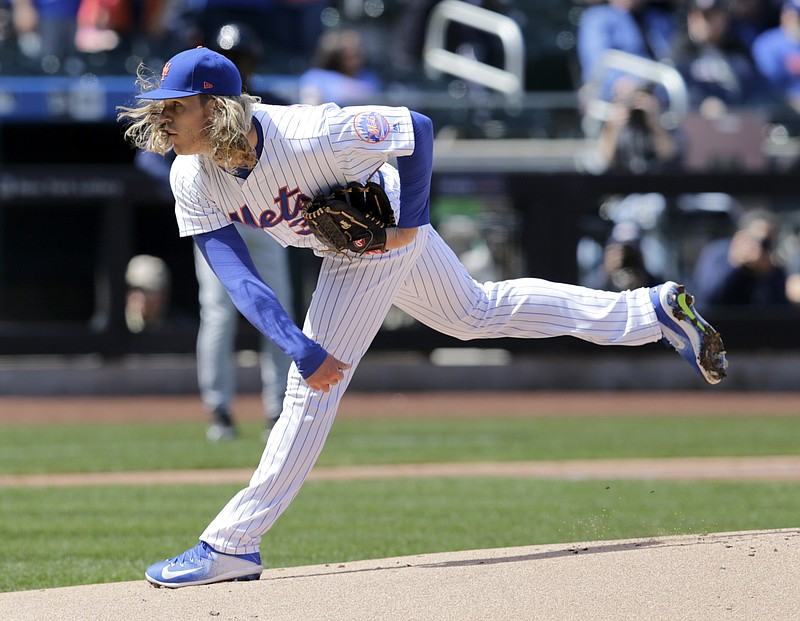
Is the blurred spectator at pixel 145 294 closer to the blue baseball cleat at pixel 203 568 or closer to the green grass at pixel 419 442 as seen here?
the green grass at pixel 419 442

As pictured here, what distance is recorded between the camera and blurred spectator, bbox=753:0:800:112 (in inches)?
571

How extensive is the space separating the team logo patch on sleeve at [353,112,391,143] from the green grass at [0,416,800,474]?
381 cm

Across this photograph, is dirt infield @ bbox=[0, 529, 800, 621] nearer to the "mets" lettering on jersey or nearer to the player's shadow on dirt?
the player's shadow on dirt

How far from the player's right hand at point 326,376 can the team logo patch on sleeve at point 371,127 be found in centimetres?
71

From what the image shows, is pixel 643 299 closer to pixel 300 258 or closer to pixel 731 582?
pixel 731 582

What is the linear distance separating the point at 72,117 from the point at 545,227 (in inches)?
180

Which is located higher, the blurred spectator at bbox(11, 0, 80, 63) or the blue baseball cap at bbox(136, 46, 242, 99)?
the blue baseball cap at bbox(136, 46, 242, 99)

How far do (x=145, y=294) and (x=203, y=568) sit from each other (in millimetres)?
8294

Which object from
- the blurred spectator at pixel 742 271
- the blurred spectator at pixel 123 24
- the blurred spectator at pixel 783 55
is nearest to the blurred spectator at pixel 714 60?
the blurred spectator at pixel 783 55

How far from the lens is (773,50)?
48.0ft

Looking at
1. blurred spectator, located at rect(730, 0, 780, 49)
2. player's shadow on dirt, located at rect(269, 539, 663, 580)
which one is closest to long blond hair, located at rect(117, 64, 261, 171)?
player's shadow on dirt, located at rect(269, 539, 663, 580)

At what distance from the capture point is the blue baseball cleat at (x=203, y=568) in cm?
427

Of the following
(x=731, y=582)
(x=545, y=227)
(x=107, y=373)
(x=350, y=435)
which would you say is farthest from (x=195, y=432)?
(x=731, y=582)

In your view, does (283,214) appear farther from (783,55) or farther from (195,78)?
(783,55)
